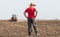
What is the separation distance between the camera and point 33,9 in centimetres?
1958

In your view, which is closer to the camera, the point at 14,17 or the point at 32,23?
the point at 32,23

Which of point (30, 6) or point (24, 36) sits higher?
point (30, 6)

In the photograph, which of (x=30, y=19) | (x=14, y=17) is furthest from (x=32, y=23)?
(x=14, y=17)

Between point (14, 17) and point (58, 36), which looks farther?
point (14, 17)

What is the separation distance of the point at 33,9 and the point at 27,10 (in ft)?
1.31

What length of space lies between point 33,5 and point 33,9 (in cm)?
26

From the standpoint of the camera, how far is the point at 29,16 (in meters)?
19.6

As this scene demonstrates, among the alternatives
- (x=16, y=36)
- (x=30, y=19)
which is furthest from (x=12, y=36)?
(x=30, y=19)

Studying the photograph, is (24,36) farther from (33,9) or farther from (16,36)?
(33,9)

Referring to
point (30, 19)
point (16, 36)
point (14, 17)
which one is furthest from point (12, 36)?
point (14, 17)

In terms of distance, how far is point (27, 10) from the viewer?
64.8ft

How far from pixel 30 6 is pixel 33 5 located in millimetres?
238

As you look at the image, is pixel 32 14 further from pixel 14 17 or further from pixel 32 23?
pixel 14 17

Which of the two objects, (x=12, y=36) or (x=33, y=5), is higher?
(x=33, y=5)
